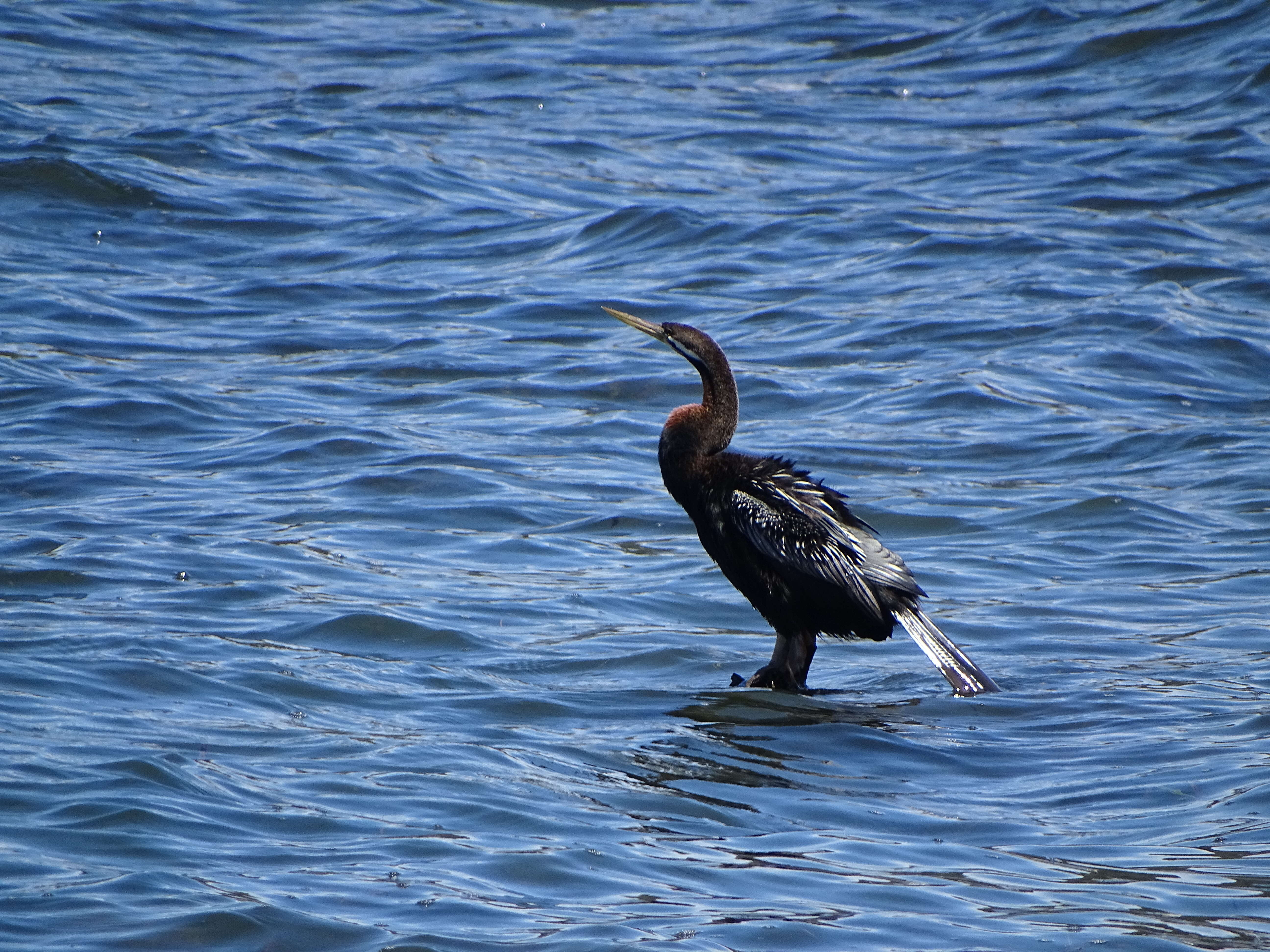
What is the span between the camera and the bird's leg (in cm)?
696

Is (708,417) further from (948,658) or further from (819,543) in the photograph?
(948,658)

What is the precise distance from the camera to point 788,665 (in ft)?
22.9

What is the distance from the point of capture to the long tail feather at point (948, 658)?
6641 millimetres

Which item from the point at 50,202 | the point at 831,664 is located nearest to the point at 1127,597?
the point at 831,664

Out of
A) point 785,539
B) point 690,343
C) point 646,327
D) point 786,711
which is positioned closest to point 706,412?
point 690,343

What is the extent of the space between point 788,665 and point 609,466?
3168 mm

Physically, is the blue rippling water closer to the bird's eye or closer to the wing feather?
the wing feather

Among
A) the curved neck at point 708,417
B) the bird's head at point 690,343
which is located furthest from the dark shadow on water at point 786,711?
the bird's head at point 690,343

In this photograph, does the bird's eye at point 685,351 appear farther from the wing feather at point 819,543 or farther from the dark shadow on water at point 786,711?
the dark shadow on water at point 786,711

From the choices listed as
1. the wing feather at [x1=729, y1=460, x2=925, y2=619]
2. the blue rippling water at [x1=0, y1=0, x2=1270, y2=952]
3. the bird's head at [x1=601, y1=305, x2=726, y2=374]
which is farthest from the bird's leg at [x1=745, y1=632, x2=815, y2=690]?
the bird's head at [x1=601, y1=305, x2=726, y2=374]

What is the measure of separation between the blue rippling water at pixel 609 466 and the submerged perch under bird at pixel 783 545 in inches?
11.8

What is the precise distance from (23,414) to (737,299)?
18.1 ft

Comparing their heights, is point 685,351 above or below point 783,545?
above

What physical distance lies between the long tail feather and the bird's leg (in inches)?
16.3
